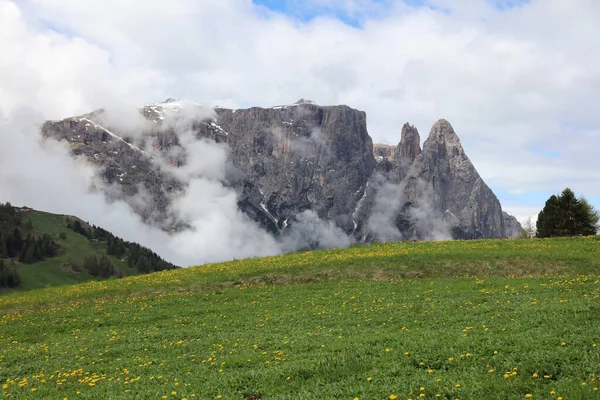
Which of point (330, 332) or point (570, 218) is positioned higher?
point (570, 218)

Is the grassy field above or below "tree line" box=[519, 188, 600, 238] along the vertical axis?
below

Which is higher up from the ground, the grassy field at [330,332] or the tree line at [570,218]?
the tree line at [570,218]

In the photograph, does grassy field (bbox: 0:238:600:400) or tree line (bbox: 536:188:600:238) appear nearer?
grassy field (bbox: 0:238:600:400)

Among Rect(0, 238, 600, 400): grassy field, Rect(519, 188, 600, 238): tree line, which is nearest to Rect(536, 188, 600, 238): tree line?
Rect(519, 188, 600, 238): tree line

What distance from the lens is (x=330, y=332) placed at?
1908 centimetres

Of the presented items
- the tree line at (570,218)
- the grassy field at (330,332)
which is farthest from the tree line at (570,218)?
the grassy field at (330,332)

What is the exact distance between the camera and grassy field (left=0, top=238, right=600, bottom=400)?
1169cm

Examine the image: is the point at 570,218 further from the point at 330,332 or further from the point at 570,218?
the point at 330,332

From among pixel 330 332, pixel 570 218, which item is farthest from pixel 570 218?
pixel 330 332

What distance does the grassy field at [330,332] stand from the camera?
11.7 metres

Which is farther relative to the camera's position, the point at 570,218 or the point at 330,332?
the point at 570,218

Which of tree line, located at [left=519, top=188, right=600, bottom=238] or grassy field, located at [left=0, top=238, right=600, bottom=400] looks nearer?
grassy field, located at [left=0, top=238, right=600, bottom=400]

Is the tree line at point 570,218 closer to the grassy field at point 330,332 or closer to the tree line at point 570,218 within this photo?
the tree line at point 570,218

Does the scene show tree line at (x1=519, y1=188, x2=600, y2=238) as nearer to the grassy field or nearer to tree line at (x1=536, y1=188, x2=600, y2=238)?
tree line at (x1=536, y1=188, x2=600, y2=238)
